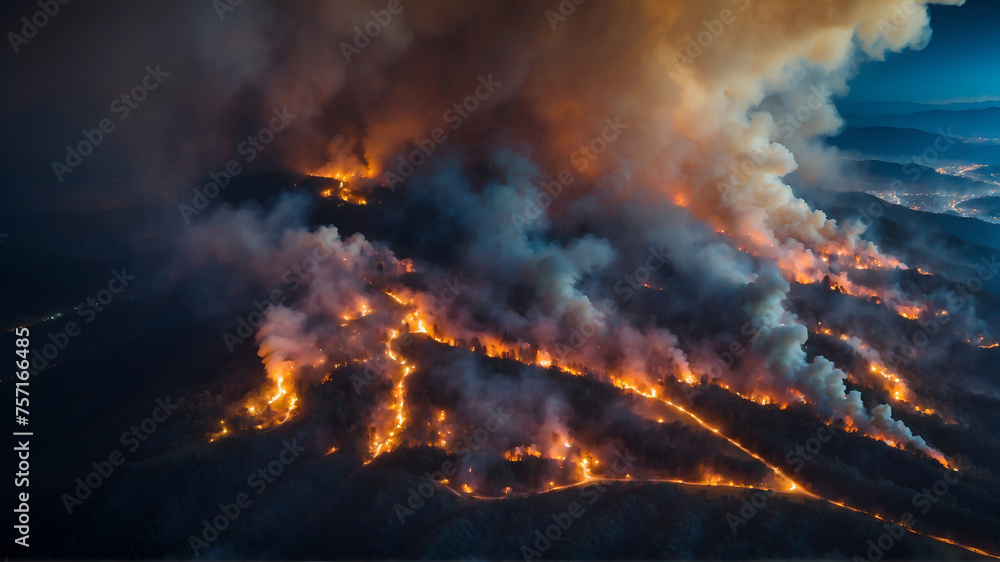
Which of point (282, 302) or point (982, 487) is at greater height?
point (282, 302)

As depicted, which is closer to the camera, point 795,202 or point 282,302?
point 282,302

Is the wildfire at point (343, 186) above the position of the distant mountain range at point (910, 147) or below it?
below

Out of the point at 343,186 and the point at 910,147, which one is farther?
the point at 910,147

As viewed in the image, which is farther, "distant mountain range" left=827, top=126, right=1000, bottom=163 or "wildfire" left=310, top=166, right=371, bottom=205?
"distant mountain range" left=827, top=126, right=1000, bottom=163

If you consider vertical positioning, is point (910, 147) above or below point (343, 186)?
above

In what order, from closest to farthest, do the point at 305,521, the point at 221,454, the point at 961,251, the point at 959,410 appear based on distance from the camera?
the point at 305,521, the point at 221,454, the point at 959,410, the point at 961,251

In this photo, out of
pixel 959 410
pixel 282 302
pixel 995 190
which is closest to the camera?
pixel 959 410

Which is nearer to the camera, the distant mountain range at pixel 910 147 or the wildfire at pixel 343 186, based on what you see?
the wildfire at pixel 343 186

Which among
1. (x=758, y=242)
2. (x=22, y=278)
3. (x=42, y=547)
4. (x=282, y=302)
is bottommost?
(x=42, y=547)

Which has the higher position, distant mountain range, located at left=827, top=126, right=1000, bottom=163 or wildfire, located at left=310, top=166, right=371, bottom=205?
distant mountain range, located at left=827, top=126, right=1000, bottom=163

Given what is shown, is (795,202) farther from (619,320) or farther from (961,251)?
(619,320)

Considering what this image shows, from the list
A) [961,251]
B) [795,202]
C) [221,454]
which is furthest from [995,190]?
[221,454]
